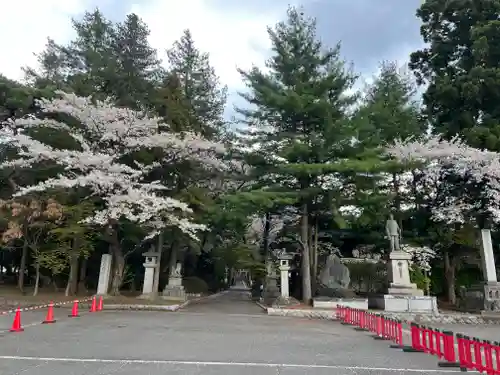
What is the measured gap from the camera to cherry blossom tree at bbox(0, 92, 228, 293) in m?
16.5

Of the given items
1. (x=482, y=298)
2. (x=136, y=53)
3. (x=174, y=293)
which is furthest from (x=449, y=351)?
(x=136, y=53)

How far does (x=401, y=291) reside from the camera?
1606cm

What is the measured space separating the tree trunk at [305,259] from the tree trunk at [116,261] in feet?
29.5

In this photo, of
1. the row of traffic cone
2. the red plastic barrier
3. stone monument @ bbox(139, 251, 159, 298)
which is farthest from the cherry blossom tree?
the red plastic barrier

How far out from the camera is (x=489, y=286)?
16562 mm

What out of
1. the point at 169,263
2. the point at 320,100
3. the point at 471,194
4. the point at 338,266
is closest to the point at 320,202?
the point at 338,266

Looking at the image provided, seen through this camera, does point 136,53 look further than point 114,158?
Yes

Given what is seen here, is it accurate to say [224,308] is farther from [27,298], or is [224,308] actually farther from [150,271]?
[27,298]

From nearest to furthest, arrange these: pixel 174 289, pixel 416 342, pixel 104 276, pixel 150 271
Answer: pixel 416 342
pixel 104 276
pixel 150 271
pixel 174 289

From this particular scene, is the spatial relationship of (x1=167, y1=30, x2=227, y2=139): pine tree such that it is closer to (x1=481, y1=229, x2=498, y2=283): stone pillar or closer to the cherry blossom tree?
the cherry blossom tree

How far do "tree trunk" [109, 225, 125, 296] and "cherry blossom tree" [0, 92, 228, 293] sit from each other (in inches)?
1.8

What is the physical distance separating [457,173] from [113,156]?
16.6m

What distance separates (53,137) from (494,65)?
2314 centimetres

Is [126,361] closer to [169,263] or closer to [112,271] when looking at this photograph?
[112,271]
